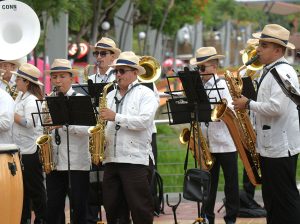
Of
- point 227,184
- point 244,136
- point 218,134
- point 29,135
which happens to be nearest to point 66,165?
point 29,135

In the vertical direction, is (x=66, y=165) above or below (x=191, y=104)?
below

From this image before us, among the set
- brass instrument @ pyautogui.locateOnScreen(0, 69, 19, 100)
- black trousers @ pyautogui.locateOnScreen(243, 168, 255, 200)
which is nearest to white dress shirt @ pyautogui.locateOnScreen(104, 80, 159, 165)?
brass instrument @ pyautogui.locateOnScreen(0, 69, 19, 100)

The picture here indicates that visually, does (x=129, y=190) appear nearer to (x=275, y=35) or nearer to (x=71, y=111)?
(x=71, y=111)

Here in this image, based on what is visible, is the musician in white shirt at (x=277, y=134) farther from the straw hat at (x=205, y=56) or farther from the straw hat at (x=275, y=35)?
the straw hat at (x=205, y=56)

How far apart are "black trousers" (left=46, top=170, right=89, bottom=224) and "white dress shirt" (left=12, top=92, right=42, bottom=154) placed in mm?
759

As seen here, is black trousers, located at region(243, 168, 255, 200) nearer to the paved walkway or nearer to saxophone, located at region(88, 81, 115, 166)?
the paved walkway

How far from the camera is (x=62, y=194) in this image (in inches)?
390

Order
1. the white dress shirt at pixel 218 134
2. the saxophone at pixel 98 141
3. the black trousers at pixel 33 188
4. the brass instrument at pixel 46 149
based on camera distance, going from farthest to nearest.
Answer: the black trousers at pixel 33 188
the white dress shirt at pixel 218 134
the brass instrument at pixel 46 149
the saxophone at pixel 98 141

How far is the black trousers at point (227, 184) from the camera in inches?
410

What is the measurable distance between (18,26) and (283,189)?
498cm

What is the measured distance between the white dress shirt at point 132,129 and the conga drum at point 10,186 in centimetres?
99

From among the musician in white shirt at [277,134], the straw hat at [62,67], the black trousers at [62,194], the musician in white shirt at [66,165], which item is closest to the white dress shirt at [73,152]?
the musician in white shirt at [66,165]

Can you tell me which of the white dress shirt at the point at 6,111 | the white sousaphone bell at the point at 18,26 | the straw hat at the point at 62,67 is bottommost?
the white dress shirt at the point at 6,111

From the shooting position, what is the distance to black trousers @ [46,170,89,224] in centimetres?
981
